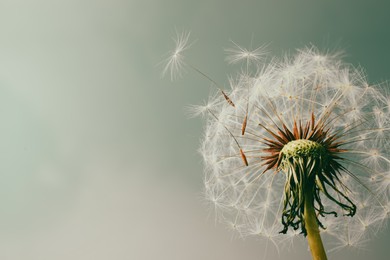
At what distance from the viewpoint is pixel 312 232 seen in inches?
240

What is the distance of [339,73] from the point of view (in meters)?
8.52

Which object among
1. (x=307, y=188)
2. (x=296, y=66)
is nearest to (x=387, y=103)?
(x=296, y=66)

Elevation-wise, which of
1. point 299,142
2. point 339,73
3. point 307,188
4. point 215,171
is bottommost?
point 307,188

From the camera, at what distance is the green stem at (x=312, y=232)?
586 cm

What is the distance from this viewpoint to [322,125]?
7.07 metres

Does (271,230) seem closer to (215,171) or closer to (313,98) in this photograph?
(215,171)

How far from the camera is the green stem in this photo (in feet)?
19.2

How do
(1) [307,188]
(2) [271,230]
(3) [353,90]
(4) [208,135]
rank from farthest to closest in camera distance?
1. (4) [208,135]
2. (2) [271,230]
3. (3) [353,90]
4. (1) [307,188]

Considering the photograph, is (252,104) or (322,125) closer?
(322,125)

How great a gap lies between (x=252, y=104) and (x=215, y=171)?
6.47 ft

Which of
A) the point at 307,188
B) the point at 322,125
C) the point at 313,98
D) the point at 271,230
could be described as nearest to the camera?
the point at 307,188

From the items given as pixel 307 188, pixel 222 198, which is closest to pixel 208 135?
pixel 222 198

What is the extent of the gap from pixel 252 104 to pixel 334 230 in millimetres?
3623

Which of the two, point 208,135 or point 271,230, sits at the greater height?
point 208,135
